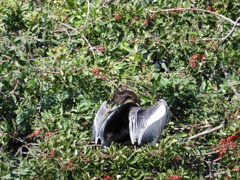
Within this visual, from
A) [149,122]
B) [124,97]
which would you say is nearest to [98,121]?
[124,97]

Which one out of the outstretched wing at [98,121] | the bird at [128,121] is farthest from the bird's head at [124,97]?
the outstretched wing at [98,121]

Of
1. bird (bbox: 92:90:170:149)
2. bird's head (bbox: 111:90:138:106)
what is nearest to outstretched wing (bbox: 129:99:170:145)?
bird (bbox: 92:90:170:149)

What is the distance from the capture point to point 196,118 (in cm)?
416

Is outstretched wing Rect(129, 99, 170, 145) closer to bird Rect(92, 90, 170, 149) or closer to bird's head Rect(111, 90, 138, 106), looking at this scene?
bird Rect(92, 90, 170, 149)

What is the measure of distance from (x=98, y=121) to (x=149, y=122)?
17.4 inches

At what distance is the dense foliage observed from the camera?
3.54 m

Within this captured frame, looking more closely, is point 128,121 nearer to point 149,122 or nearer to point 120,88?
point 120,88

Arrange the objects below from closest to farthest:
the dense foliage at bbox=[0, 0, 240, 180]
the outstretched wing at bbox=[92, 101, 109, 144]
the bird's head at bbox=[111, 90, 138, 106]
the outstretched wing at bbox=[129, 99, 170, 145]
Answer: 1. the dense foliage at bbox=[0, 0, 240, 180]
2. the outstretched wing at bbox=[129, 99, 170, 145]
3. the outstretched wing at bbox=[92, 101, 109, 144]
4. the bird's head at bbox=[111, 90, 138, 106]

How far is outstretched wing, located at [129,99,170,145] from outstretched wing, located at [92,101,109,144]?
0.23m

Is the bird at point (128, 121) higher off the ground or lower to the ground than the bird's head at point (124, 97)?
lower

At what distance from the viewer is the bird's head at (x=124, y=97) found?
406cm

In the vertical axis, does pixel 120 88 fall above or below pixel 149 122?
above

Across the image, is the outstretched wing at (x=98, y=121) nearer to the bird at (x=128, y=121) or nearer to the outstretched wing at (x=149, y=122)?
the bird at (x=128, y=121)

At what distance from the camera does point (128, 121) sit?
13.6ft
